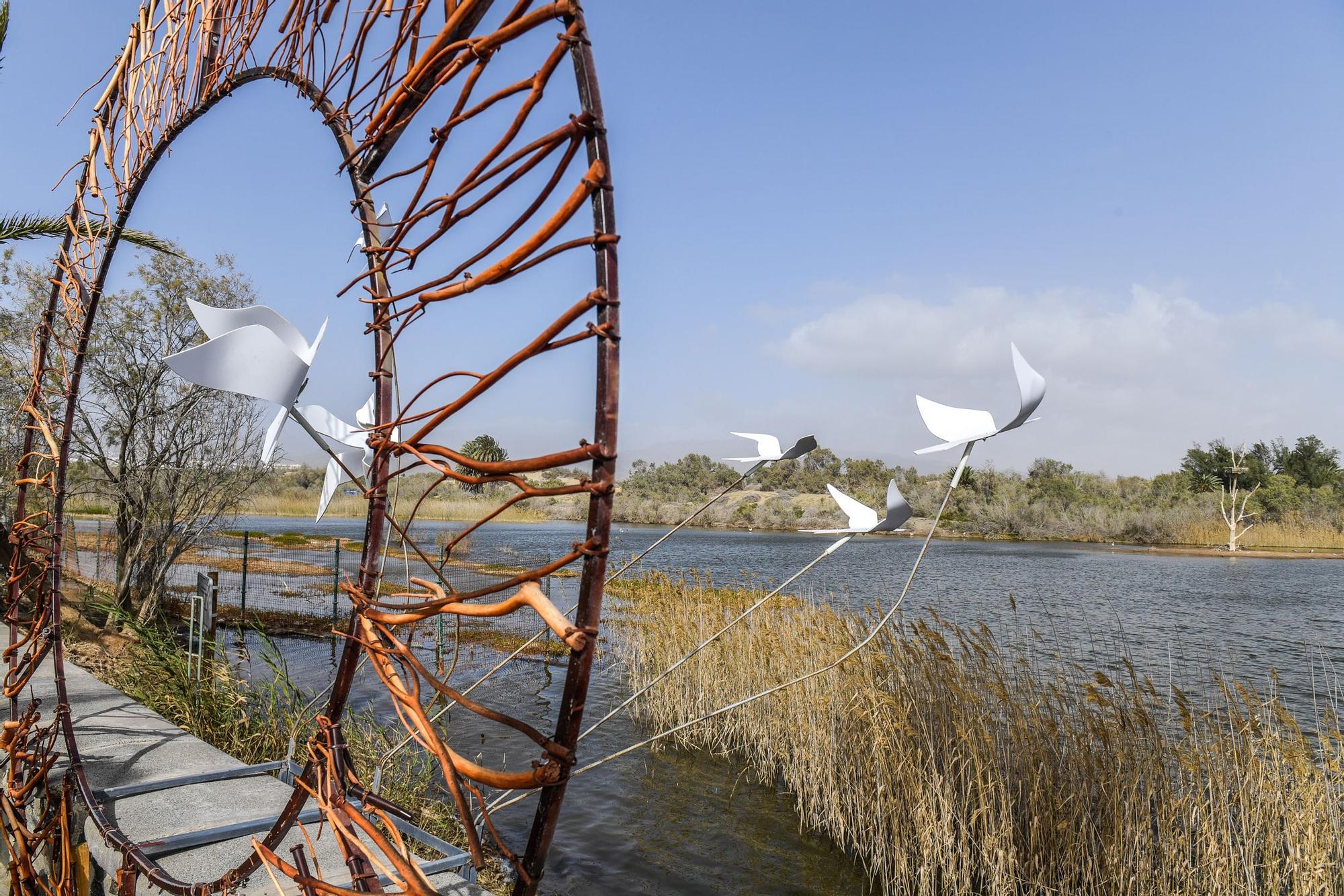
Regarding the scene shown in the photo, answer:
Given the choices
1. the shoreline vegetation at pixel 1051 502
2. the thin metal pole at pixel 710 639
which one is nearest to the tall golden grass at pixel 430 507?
the shoreline vegetation at pixel 1051 502

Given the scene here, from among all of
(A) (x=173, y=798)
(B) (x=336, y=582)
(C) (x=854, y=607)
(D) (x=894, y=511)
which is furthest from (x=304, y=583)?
(D) (x=894, y=511)

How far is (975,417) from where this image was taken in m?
1.25

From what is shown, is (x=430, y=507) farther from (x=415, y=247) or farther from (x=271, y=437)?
(x=415, y=247)

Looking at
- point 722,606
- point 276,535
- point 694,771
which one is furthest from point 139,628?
point 276,535

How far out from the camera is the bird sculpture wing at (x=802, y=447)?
1225mm

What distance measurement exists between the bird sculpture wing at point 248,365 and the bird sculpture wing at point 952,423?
91cm

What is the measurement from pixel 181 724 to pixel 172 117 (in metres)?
3.78

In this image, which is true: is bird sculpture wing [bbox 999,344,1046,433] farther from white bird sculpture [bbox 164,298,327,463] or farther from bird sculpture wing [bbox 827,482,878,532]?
white bird sculpture [bbox 164,298,327,463]

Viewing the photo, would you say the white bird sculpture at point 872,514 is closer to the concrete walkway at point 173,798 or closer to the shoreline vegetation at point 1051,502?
the concrete walkway at point 173,798

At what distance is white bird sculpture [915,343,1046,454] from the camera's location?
1.05 m

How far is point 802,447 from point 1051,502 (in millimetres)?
35240

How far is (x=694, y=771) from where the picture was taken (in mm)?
6062

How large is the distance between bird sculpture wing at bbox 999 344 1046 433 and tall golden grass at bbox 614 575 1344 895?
10.4ft

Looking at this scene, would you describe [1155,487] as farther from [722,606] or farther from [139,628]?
[139,628]
